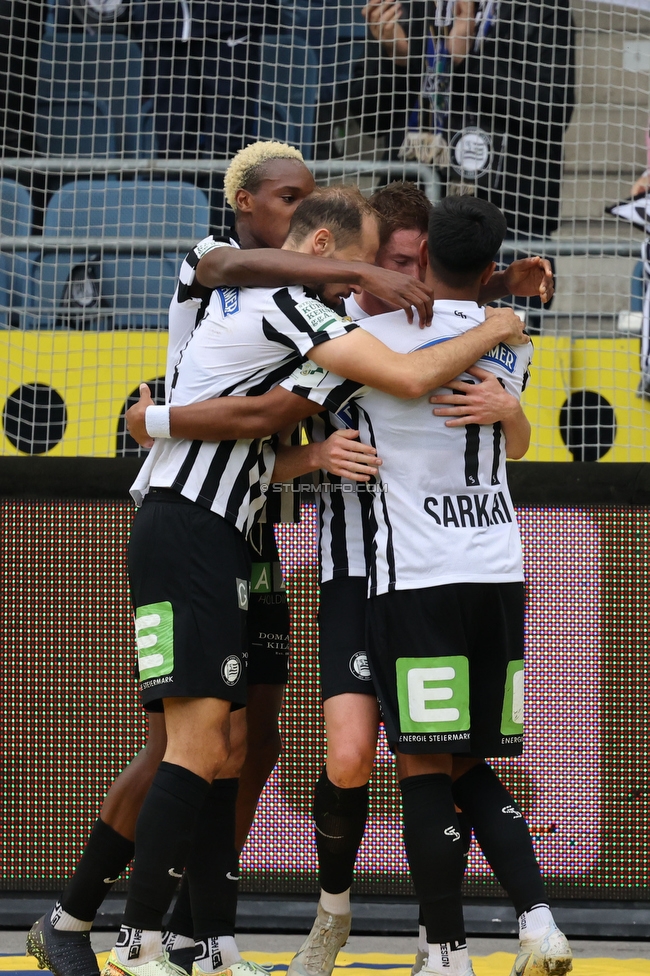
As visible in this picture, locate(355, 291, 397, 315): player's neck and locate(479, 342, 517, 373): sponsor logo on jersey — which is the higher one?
locate(355, 291, 397, 315): player's neck

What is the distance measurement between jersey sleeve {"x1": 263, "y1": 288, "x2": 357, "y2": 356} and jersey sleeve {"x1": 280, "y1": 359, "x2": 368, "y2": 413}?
0.20 feet

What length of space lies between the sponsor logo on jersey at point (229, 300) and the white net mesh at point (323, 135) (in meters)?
2.16

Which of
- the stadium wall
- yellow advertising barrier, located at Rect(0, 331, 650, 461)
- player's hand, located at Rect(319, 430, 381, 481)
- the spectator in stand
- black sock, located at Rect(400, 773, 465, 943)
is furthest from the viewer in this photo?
the spectator in stand

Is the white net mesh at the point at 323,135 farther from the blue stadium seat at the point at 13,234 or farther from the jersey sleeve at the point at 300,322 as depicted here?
the jersey sleeve at the point at 300,322

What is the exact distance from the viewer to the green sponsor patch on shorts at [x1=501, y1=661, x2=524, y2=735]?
7.87ft

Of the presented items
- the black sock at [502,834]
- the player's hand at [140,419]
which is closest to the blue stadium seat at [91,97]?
the player's hand at [140,419]

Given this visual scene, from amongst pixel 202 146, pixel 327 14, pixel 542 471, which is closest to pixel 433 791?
pixel 542 471

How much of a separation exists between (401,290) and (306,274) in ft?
0.69

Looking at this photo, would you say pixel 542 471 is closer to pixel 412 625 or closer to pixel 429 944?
pixel 412 625

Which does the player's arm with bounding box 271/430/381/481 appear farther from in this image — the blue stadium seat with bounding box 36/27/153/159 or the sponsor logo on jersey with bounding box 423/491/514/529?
the blue stadium seat with bounding box 36/27/153/159

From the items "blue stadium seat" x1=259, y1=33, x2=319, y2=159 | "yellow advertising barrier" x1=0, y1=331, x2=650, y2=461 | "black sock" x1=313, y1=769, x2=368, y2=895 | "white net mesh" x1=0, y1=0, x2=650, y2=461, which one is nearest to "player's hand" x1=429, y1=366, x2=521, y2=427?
"black sock" x1=313, y1=769, x2=368, y2=895

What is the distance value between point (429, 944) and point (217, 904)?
1.72 feet

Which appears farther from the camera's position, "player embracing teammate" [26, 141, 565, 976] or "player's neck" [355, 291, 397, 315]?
"player's neck" [355, 291, 397, 315]

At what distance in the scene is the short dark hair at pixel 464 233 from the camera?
7.74ft
